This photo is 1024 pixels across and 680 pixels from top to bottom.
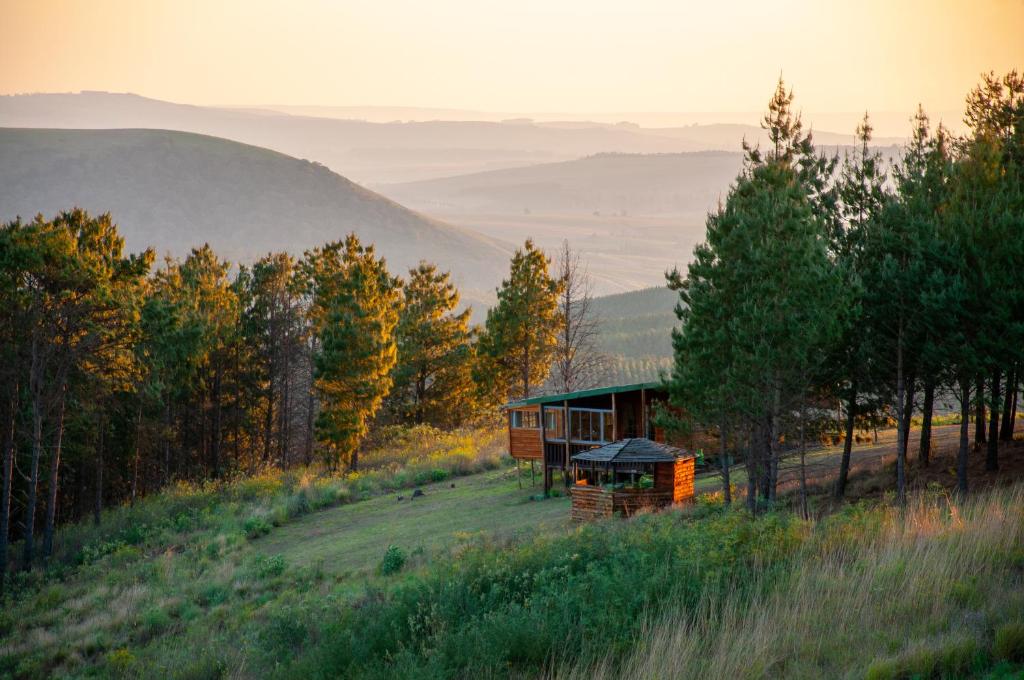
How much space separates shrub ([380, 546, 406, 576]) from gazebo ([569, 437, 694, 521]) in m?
5.65

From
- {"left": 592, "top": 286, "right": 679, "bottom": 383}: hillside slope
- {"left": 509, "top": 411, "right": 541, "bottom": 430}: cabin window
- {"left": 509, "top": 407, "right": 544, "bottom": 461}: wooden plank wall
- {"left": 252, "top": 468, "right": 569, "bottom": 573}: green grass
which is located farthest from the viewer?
{"left": 592, "top": 286, "right": 679, "bottom": 383}: hillside slope

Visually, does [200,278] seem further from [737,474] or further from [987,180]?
[987,180]

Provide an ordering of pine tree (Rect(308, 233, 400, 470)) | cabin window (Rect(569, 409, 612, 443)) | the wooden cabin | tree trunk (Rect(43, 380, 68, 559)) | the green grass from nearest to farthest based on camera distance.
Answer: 1. the green grass
2. tree trunk (Rect(43, 380, 68, 559))
3. the wooden cabin
4. cabin window (Rect(569, 409, 612, 443))
5. pine tree (Rect(308, 233, 400, 470))

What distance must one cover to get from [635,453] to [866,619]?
19.2 meters

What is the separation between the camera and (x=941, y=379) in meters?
20.3

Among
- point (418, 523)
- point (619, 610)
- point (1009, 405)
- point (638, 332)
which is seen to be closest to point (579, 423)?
point (418, 523)

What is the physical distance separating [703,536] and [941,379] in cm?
1318

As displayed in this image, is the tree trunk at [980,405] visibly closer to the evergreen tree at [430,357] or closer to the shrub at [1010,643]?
the shrub at [1010,643]

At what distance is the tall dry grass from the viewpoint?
6180mm

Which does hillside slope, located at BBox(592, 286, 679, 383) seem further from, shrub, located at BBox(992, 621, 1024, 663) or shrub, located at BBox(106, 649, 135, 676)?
shrub, located at BBox(992, 621, 1024, 663)

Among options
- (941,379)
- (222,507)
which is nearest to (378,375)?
(222,507)

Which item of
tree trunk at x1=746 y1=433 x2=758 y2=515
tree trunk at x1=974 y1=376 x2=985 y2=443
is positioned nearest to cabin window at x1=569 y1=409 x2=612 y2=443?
tree trunk at x1=746 y1=433 x2=758 y2=515

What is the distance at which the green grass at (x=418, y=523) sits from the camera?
23.7 meters

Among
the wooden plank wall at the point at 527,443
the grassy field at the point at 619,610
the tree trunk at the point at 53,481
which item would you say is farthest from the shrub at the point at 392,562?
the tree trunk at the point at 53,481
